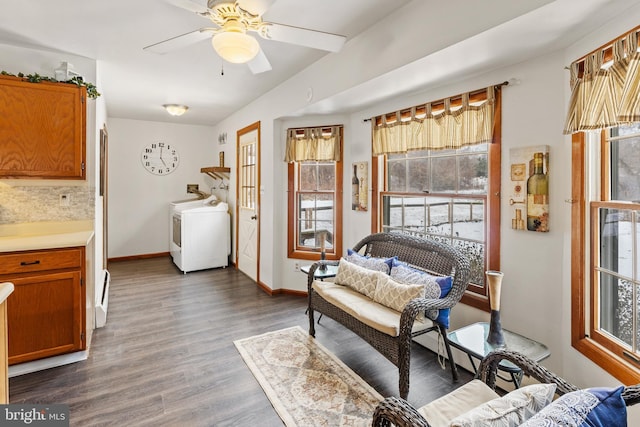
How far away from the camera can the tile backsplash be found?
274cm

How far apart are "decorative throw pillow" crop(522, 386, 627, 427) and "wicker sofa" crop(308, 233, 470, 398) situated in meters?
1.07

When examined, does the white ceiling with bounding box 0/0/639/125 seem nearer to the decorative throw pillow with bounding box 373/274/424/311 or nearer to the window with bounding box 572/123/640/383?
the window with bounding box 572/123/640/383

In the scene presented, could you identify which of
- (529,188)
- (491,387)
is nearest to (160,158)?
(529,188)

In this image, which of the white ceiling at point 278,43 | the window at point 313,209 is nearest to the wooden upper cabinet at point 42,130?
the white ceiling at point 278,43

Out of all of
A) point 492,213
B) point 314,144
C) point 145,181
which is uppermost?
point 314,144

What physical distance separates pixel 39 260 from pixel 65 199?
787 millimetres

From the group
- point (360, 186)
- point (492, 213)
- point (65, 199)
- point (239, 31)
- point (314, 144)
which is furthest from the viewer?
point (314, 144)

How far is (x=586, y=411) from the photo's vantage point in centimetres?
86

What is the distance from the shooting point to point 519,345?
6.46ft

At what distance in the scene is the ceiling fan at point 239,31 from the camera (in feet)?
5.36

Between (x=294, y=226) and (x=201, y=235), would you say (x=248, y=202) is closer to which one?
(x=201, y=235)

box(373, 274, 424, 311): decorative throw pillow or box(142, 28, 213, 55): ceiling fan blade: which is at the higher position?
box(142, 28, 213, 55): ceiling fan blade

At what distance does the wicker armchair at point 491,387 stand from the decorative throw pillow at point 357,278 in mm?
1101

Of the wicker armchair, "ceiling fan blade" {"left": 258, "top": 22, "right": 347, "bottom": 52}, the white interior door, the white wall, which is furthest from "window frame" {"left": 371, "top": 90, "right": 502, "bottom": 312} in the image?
Result: the white wall
